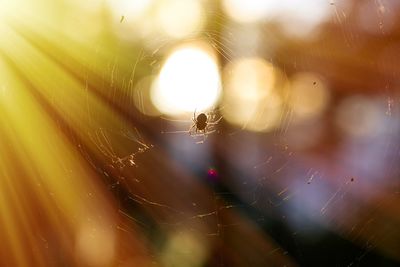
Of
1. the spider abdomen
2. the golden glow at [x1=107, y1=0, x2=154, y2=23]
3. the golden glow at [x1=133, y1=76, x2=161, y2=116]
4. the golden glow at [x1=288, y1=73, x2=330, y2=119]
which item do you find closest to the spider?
the spider abdomen

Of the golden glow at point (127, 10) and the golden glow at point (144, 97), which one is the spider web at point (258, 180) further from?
the golden glow at point (127, 10)

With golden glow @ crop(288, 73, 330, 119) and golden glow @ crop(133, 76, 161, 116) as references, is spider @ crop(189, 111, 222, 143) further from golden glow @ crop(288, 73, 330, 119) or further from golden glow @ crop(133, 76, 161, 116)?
golden glow @ crop(288, 73, 330, 119)

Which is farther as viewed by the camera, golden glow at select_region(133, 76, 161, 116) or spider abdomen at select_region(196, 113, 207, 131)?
spider abdomen at select_region(196, 113, 207, 131)

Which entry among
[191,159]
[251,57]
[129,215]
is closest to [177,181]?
[191,159]

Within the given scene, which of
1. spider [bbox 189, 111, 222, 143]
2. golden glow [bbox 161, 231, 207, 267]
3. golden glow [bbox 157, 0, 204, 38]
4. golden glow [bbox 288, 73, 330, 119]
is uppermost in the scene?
golden glow [bbox 157, 0, 204, 38]

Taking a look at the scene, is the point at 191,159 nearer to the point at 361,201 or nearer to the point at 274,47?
the point at 274,47

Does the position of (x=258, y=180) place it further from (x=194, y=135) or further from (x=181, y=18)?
(x=181, y=18)

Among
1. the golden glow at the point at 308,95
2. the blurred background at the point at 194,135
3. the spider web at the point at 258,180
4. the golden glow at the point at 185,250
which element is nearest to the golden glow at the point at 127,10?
the blurred background at the point at 194,135
